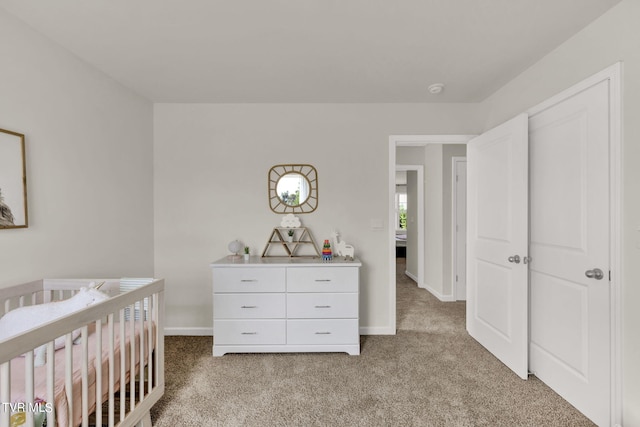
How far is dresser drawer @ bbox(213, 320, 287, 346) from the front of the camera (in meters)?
2.67

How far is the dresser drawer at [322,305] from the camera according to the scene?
2682 millimetres

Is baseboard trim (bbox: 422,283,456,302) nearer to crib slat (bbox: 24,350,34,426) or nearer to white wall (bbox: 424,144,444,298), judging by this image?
white wall (bbox: 424,144,444,298)

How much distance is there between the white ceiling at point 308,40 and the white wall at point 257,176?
0.37 m

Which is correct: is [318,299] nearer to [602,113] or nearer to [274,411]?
[274,411]

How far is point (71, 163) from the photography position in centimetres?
217

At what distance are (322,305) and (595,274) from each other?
1815 mm

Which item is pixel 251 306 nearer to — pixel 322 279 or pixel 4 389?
pixel 322 279

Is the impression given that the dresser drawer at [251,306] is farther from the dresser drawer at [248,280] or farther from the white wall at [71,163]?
the white wall at [71,163]

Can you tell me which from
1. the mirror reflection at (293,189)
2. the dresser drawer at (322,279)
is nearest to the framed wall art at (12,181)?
the dresser drawer at (322,279)

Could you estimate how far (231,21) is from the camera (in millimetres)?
1800

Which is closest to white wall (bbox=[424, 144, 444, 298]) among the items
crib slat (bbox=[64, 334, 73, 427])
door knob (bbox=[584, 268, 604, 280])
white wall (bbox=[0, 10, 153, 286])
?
door knob (bbox=[584, 268, 604, 280])

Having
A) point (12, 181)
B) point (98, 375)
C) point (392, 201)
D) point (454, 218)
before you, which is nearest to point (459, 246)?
point (454, 218)

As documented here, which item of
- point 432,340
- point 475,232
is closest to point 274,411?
point 432,340

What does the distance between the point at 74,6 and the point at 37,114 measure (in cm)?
68
